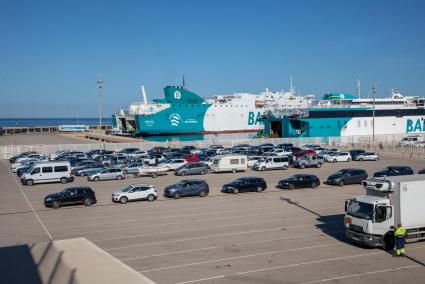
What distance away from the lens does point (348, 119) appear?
8575cm

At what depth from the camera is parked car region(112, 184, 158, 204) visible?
26.1 meters

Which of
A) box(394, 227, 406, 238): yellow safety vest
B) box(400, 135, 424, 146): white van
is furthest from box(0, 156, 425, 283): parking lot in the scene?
box(400, 135, 424, 146): white van

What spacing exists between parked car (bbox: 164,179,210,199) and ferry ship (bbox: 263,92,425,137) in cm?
5456

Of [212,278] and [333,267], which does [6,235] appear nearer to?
[212,278]

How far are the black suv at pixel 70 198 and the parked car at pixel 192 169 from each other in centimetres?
1321

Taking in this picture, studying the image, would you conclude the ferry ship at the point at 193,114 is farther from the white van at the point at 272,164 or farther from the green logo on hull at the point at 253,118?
the white van at the point at 272,164

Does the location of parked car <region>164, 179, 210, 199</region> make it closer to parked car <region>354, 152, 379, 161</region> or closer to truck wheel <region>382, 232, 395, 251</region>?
truck wheel <region>382, 232, 395, 251</region>

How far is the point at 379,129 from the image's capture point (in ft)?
286

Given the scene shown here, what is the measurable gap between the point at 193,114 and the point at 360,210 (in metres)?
76.1

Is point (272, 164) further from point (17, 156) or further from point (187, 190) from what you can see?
point (17, 156)

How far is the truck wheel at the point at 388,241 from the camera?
15289mm

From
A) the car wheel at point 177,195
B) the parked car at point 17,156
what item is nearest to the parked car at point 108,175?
the car wheel at point 177,195

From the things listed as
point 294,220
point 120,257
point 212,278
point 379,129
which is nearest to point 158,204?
point 294,220

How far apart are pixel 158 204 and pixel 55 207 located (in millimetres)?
5380
